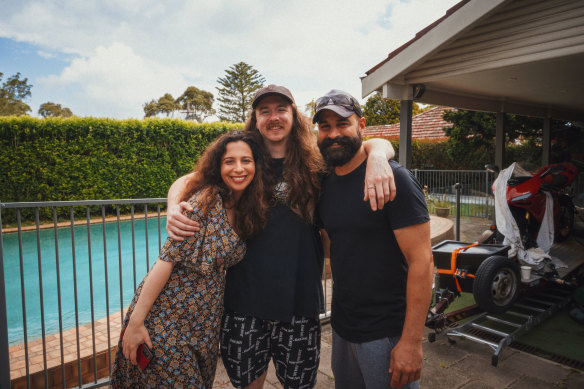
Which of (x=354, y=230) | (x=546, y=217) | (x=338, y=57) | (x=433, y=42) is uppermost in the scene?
(x=338, y=57)

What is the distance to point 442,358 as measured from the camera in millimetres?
2957

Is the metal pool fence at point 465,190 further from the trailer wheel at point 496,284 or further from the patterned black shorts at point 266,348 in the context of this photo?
the patterned black shorts at point 266,348

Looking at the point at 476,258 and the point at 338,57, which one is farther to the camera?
the point at 338,57

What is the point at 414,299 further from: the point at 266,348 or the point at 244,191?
the point at 244,191

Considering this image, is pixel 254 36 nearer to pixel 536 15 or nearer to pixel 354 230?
pixel 536 15

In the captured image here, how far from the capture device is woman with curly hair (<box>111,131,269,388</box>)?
1.46 metres

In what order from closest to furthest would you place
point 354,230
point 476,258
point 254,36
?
point 354,230 < point 476,258 < point 254,36

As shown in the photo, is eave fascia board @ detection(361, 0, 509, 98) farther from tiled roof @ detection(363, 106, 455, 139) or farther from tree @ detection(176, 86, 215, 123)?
tree @ detection(176, 86, 215, 123)

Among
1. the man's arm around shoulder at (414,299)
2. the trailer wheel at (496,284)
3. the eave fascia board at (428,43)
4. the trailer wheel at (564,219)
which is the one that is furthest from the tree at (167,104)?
the man's arm around shoulder at (414,299)

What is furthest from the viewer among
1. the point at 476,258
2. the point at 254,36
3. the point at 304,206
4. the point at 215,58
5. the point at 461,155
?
the point at 215,58

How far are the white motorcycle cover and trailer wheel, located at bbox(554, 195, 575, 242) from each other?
84cm

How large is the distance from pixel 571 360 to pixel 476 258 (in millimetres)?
1065

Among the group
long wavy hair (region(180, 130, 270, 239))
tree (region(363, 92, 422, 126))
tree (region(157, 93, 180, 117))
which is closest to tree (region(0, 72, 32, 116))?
tree (region(157, 93, 180, 117))

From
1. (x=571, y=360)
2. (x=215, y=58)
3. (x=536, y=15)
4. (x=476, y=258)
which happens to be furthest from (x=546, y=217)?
(x=215, y=58)
